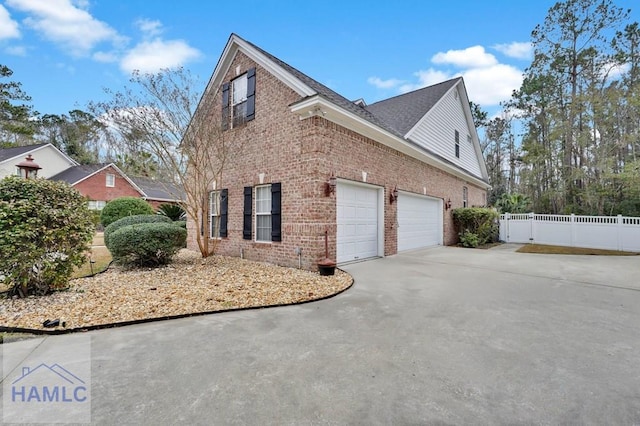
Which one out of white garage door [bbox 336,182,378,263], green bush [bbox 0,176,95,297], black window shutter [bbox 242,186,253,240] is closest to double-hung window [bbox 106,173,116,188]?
black window shutter [bbox 242,186,253,240]

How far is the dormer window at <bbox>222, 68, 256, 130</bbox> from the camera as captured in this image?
8500mm

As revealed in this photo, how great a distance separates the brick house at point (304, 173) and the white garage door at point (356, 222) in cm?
3

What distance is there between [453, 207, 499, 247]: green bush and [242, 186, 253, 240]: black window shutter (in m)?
9.36

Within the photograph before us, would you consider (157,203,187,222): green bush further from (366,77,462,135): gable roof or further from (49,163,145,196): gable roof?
(49,163,145,196): gable roof

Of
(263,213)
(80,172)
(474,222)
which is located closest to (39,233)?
(263,213)

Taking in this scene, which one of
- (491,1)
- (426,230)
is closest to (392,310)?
(426,230)

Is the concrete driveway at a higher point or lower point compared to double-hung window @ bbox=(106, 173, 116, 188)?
lower

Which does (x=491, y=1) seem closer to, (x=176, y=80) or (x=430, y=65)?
(x=430, y=65)

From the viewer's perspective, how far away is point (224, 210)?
927 centimetres

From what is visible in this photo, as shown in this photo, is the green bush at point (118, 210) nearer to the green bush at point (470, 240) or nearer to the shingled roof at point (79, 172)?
the shingled roof at point (79, 172)

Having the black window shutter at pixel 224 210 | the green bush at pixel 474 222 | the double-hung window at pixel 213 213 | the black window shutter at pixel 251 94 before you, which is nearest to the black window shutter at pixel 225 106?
the black window shutter at pixel 251 94

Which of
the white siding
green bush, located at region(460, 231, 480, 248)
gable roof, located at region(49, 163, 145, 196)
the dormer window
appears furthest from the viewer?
gable roof, located at region(49, 163, 145, 196)

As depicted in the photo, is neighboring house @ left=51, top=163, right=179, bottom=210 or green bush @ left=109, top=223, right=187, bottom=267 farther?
neighboring house @ left=51, top=163, right=179, bottom=210

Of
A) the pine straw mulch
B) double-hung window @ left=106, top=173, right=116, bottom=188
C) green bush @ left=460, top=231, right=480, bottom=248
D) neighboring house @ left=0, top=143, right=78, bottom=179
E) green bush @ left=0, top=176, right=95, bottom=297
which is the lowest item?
the pine straw mulch
